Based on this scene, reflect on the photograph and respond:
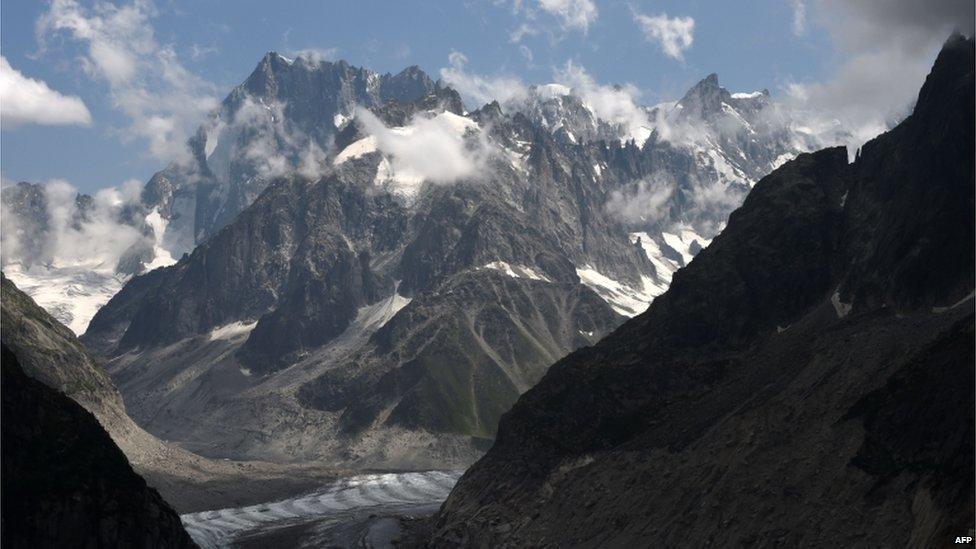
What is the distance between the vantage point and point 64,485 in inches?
5950

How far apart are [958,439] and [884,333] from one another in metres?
49.8

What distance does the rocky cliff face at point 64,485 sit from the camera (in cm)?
14638

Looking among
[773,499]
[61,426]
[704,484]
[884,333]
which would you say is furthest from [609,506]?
[61,426]

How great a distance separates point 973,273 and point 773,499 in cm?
5244

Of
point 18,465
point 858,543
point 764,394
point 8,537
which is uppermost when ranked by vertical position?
point 18,465

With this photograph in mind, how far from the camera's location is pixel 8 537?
5625 inches

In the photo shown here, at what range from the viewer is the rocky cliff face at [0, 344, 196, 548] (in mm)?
146375

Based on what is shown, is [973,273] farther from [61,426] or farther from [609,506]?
[61,426]

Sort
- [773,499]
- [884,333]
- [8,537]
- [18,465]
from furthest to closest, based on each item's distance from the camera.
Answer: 1. [884,333]
2. [773,499]
3. [18,465]
4. [8,537]

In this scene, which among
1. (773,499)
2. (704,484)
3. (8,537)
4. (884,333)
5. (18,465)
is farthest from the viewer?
(884,333)

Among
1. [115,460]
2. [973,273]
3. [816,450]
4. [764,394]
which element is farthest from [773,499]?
[115,460]

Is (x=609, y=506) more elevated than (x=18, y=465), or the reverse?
(x=18, y=465)

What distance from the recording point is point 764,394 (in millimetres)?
196750

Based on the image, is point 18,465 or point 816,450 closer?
point 18,465
